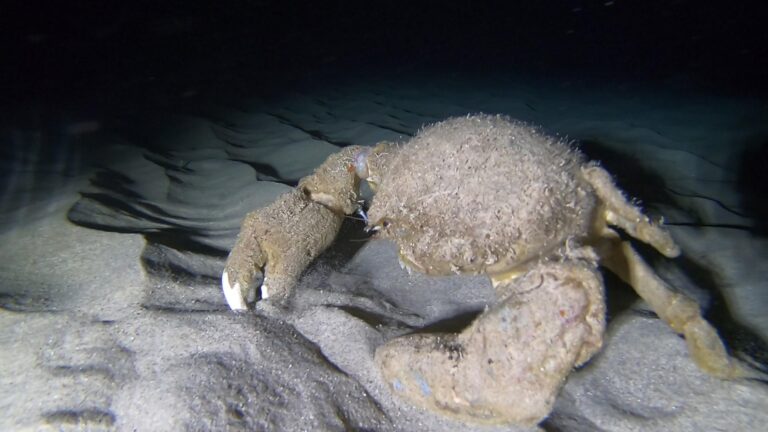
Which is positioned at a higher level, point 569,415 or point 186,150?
point 569,415

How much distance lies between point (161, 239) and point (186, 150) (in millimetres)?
3067

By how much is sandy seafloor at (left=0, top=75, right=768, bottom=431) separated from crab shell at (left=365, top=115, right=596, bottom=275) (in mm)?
658

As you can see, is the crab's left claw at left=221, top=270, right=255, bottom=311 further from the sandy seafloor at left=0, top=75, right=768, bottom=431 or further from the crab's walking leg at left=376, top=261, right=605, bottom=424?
the crab's walking leg at left=376, top=261, right=605, bottom=424

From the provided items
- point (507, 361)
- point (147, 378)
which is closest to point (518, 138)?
point (507, 361)

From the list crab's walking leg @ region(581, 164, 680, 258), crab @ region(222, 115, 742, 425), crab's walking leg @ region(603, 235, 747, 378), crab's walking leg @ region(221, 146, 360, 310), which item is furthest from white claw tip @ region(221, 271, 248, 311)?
crab's walking leg @ region(603, 235, 747, 378)

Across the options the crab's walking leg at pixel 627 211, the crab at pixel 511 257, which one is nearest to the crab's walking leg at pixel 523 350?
the crab at pixel 511 257

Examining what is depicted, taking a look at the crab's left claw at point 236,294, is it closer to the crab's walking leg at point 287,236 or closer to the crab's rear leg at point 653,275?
the crab's walking leg at point 287,236

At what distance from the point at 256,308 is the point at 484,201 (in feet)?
4.61

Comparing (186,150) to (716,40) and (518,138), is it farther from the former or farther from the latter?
(716,40)

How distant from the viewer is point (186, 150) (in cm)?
573

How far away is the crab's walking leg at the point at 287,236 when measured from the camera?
235cm

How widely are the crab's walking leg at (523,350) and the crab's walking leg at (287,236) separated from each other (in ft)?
3.48

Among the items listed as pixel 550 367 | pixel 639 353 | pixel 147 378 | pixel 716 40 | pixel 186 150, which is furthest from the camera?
pixel 716 40

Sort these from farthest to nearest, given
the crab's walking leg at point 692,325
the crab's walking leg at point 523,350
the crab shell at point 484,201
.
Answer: the crab's walking leg at point 692,325 → the crab shell at point 484,201 → the crab's walking leg at point 523,350
